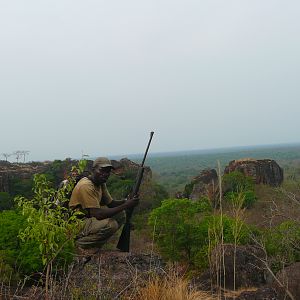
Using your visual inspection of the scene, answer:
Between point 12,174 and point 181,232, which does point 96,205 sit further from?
point 12,174

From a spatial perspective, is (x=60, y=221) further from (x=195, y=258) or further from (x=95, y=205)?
(x=195, y=258)

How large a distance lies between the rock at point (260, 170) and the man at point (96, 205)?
18.5 metres

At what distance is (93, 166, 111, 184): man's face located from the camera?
4.95 metres

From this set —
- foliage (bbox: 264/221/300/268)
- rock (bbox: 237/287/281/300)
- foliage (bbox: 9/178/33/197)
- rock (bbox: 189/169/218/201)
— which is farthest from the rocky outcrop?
rock (bbox: 237/287/281/300)

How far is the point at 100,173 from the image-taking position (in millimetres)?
4961

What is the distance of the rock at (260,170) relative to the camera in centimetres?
2322

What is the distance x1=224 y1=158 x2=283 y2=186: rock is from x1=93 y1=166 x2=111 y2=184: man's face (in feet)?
61.3

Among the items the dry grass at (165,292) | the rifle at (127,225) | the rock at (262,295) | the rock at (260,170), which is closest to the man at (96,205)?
the rifle at (127,225)

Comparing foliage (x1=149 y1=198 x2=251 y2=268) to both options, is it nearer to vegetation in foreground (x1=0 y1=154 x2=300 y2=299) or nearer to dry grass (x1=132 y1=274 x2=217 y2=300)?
vegetation in foreground (x1=0 y1=154 x2=300 y2=299)

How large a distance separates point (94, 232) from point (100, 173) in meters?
0.64

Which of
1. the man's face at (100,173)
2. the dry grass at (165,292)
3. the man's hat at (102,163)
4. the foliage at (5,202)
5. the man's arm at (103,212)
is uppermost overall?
the man's hat at (102,163)

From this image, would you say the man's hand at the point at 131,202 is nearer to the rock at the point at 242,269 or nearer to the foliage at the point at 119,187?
the rock at the point at 242,269

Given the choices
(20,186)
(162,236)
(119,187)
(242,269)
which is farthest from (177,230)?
(20,186)

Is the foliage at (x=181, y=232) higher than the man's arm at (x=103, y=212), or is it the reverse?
the man's arm at (x=103, y=212)
